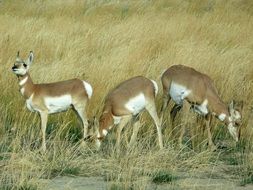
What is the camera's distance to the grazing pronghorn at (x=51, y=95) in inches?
327

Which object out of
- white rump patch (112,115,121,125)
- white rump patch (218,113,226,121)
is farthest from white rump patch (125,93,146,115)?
white rump patch (218,113,226,121)

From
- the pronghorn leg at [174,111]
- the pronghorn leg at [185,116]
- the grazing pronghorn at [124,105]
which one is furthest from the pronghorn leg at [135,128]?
the pronghorn leg at [174,111]

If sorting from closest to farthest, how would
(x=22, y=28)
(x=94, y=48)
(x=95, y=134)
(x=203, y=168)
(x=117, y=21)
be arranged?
(x=203, y=168) → (x=95, y=134) → (x=94, y=48) → (x=22, y=28) → (x=117, y=21)

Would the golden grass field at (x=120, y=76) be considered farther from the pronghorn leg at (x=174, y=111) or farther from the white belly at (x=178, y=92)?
the white belly at (x=178, y=92)

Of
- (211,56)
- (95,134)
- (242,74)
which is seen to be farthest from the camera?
(211,56)

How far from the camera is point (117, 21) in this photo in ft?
55.8

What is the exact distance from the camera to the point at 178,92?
888cm

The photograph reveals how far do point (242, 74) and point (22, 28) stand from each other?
5706 mm

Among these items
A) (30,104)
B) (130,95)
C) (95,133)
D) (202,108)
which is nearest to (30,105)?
(30,104)

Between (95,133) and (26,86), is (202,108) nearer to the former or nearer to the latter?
(95,133)

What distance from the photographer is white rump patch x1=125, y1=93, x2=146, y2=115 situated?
324 inches

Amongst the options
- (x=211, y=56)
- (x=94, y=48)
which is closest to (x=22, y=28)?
(x=94, y=48)

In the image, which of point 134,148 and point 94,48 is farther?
point 94,48

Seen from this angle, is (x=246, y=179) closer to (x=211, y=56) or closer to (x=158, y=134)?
(x=158, y=134)
